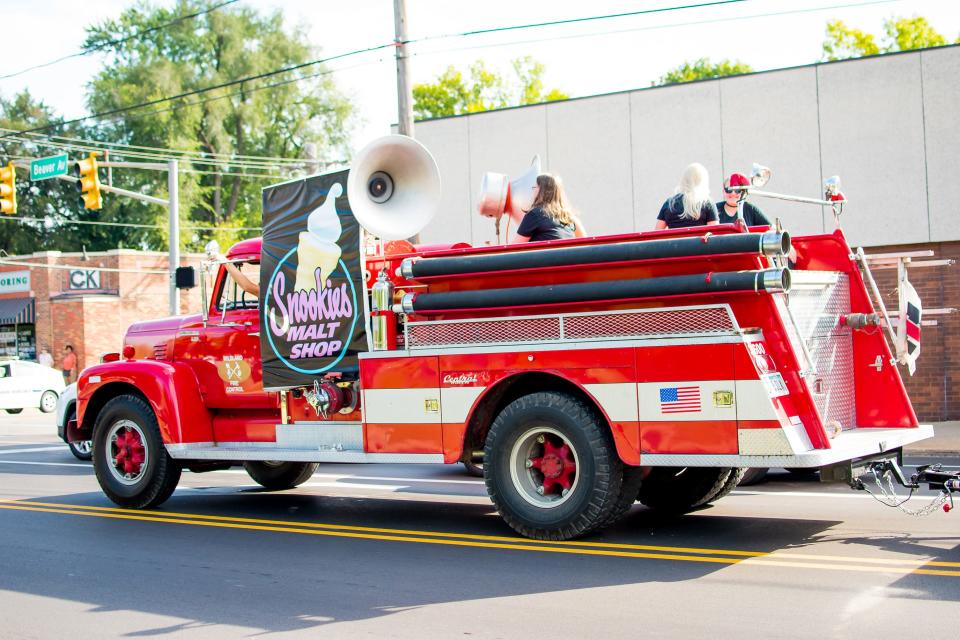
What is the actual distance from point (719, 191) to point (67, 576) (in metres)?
13.8

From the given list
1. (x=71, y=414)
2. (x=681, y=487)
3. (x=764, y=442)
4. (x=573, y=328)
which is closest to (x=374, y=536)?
(x=573, y=328)

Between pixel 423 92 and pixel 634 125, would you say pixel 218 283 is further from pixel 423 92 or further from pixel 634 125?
pixel 423 92

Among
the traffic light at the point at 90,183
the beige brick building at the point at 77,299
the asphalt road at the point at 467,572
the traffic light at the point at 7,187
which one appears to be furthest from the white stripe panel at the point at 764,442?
the beige brick building at the point at 77,299

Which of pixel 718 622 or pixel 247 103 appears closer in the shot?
pixel 718 622

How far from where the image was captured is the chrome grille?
750 centimetres

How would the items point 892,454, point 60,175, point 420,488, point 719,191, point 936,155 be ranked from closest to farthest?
point 892,454
point 420,488
point 936,155
point 719,191
point 60,175

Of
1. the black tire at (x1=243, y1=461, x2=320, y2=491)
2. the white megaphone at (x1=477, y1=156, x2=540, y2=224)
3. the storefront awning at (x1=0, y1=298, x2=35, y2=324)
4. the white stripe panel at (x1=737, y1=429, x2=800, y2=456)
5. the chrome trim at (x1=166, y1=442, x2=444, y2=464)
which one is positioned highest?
the storefront awning at (x1=0, y1=298, x2=35, y2=324)

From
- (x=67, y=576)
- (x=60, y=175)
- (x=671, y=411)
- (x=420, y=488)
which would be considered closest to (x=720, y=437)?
(x=671, y=411)

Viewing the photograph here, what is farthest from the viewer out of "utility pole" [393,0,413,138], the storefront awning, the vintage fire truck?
the storefront awning

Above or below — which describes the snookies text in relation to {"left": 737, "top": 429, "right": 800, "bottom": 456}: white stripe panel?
above

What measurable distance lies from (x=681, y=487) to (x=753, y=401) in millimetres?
2220

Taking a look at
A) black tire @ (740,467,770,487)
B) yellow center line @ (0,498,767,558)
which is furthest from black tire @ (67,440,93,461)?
black tire @ (740,467,770,487)

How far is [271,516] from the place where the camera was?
9.86 m

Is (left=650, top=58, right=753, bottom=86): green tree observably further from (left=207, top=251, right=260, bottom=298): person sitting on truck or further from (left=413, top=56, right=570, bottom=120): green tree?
(left=207, top=251, right=260, bottom=298): person sitting on truck
